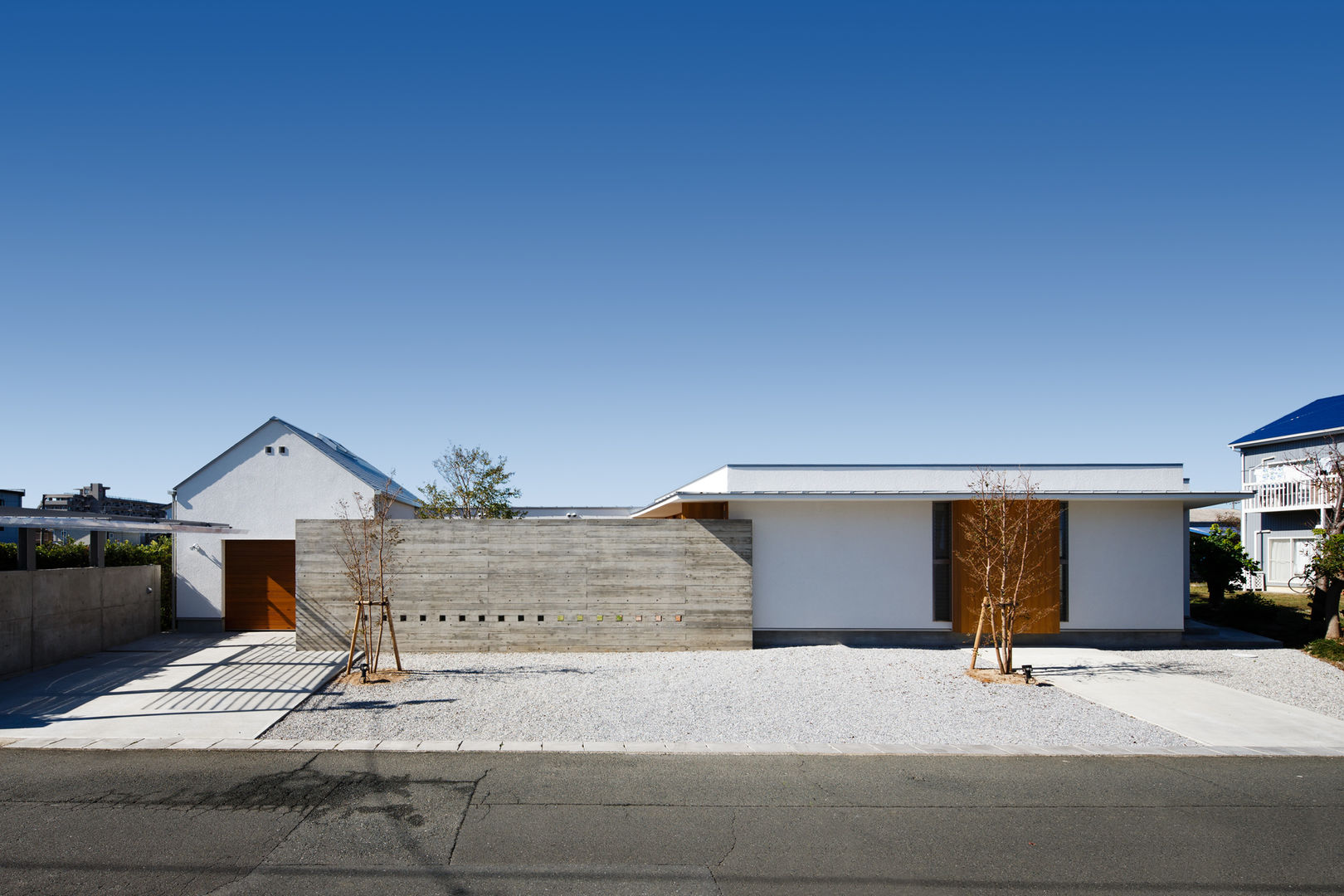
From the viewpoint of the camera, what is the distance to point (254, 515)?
660 inches

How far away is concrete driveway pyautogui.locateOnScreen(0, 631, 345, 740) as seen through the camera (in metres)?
8.79

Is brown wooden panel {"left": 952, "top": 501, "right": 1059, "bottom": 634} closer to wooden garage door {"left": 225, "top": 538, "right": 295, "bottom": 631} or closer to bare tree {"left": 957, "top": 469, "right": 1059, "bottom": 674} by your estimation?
bare tree {"left": 957, "top": 469, "right": 1059, "bottom": 674}

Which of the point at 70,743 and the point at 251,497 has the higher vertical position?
the point at 251,497

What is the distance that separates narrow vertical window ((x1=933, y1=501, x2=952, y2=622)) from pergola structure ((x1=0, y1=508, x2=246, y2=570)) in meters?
13.2

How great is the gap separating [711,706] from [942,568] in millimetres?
6600

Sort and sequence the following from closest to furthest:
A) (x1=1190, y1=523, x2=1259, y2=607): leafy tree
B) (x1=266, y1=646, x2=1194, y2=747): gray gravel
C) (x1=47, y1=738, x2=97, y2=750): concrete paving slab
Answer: (x1=47, y1=738, x2=97, y2=750): concrete paving slab → (x1=266, y1=646, x2=1194, y2=747): gray gravel → (x1=1190, y1=523, x2=1259, y2=607): leafy tree

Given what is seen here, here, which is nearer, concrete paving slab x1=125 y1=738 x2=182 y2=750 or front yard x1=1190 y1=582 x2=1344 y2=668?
concrete paving slab x1=125 y1=738 x2=182 y2=750

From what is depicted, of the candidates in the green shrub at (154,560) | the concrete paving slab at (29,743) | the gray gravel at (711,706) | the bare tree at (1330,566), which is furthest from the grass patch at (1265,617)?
the green shrub at (154,560)

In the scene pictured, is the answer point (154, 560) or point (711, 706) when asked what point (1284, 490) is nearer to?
point (711, 706)

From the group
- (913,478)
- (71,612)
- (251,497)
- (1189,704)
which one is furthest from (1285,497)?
(71,612)

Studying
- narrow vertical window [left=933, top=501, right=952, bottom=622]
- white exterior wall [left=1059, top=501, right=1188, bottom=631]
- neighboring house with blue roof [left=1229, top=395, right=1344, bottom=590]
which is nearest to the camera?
narrow vertical window [left=933, top=501, right=952, bottom=622]

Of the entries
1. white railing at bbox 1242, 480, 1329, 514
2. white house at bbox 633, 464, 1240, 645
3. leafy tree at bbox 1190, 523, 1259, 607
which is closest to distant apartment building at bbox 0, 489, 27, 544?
white house at bbox 633, 464, 1240, 645

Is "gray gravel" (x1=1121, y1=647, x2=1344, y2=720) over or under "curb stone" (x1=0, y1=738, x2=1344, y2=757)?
under

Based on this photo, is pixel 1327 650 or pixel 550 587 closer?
pixel 1327 650
